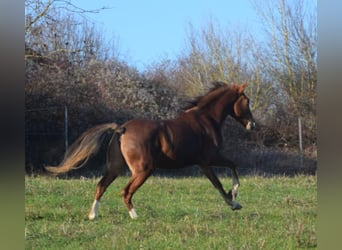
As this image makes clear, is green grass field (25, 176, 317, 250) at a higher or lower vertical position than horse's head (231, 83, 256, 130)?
lower

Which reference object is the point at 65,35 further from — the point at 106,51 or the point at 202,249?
the point at 202,249

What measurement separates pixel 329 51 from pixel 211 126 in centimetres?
500

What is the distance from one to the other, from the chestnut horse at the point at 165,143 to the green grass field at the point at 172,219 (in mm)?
411

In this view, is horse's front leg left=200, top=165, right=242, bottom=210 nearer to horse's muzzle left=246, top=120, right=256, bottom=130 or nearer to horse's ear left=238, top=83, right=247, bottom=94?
horse's muzzle left=246, top=120, right=256, bottom=130

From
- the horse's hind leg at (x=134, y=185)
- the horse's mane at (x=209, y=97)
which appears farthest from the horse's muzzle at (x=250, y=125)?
the horse's hind leg at (x=134, y=185)

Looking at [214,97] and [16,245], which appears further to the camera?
[214,97]

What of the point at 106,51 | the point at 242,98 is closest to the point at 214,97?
the point at 242,98

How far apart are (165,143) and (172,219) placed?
0.94 meters

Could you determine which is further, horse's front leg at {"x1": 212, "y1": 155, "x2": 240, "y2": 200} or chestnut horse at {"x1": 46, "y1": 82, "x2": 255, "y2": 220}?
horse's front leg at {"x1": 212, "y1": 155, "x2": 240, "y2": 200}

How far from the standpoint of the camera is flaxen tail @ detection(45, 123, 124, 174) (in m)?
6.35

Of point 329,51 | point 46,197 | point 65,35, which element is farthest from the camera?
point 65,35

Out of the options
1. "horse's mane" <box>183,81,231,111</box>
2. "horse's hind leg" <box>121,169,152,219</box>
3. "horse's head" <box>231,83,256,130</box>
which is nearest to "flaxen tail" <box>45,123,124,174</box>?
"horse's hind leg" <box>121,169,152,219</box>

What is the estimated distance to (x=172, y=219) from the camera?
6.63 metres

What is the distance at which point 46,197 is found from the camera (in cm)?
858
